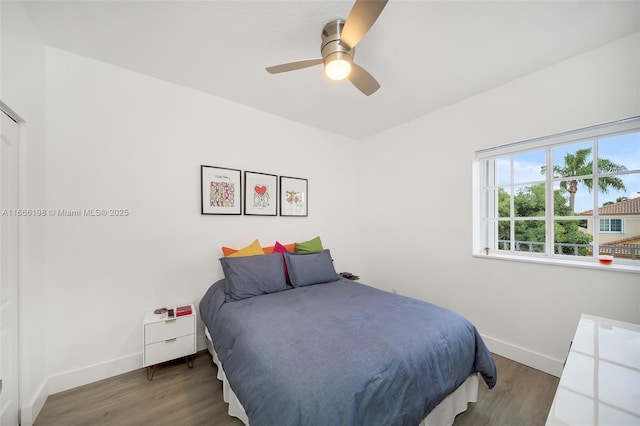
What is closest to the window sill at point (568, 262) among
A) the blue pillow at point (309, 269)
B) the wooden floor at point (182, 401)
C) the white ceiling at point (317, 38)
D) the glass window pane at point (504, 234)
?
the glass window pane at point (504, 234)

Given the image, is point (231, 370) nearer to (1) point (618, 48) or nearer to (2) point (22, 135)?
(2) point (22, 135)

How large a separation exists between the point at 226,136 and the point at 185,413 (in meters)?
2.43

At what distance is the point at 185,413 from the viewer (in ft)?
5.32

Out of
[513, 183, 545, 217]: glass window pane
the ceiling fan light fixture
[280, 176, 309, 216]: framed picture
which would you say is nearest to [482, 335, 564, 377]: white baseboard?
[513, 183, 545, 217]: glass window pane

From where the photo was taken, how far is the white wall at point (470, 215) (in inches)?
72.3

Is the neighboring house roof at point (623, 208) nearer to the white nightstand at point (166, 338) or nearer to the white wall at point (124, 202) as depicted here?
the white wall at point (124, 202)

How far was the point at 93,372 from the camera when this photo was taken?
1.94 meters

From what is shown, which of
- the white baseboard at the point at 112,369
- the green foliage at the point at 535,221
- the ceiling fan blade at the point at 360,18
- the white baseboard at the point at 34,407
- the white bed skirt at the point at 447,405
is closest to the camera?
the ceiling fan blade at the point at 360,18

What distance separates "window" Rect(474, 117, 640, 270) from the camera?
1889 millimetres

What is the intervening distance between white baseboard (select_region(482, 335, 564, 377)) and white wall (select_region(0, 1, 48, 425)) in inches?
144

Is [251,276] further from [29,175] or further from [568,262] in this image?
[568,262]

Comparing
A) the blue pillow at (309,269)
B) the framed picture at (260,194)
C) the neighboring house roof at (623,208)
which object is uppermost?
the framed picture at (260,194)

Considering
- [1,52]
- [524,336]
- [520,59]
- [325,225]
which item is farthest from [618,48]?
[1,52]

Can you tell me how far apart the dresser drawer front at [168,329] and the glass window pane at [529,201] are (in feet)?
10.9
